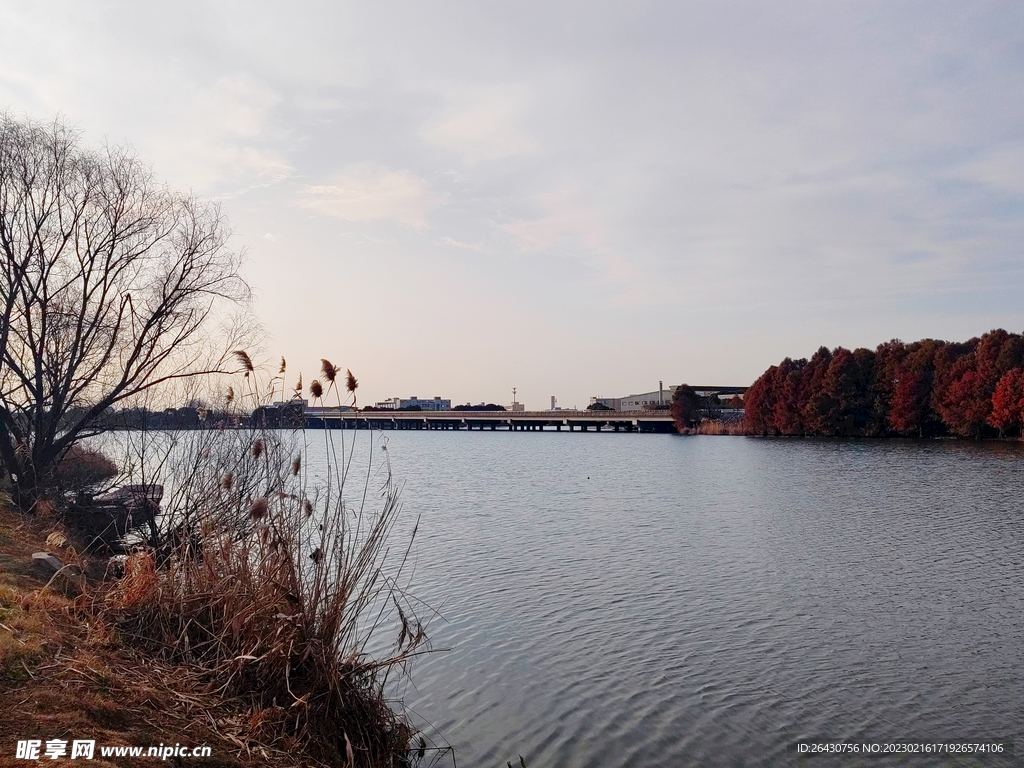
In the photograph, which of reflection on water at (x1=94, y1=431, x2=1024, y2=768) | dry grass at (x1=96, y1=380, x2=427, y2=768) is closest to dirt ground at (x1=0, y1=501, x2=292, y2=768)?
dry grass at (x1=96, y1=380, x2=427, y2=768)

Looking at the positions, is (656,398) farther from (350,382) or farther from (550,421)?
(350,382)

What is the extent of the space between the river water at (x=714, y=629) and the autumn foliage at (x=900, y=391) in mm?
53588

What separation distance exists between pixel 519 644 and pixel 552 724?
3.26 metres

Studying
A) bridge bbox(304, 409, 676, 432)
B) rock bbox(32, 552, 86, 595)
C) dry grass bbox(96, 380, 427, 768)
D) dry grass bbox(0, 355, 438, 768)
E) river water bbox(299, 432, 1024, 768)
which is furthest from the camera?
bridge bbox(304, 409, 676, 432)

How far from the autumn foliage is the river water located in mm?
53588

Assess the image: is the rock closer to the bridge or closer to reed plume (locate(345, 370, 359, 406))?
reed plume (locate(345, 370, 359, 406))

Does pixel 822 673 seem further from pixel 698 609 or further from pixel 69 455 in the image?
pixel 69 455

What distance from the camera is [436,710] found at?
1021 cm

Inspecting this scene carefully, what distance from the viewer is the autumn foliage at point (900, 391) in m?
76.1

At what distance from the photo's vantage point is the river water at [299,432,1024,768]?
9773 millimetres

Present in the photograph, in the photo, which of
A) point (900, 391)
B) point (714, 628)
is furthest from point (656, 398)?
point (714, 628)

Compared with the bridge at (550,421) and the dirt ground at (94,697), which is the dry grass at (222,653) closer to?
the dirt ground at (94,697)

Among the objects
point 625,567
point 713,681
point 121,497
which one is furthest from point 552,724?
point 121,497

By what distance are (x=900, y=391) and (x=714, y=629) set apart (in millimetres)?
84629
